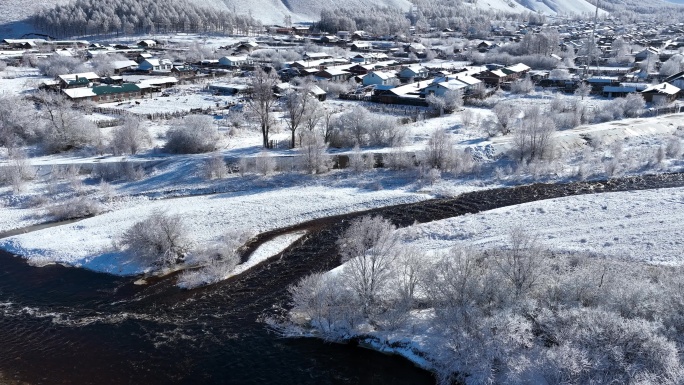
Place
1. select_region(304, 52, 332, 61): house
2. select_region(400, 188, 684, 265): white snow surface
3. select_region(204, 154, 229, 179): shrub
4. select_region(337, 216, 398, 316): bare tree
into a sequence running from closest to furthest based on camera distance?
select_region(337, 216, 398, 316): bare tree
select_region(400, 188, 684, 265): white snow surface
select_region(204, 154, 229, 179): shrub
select_region(304, 52, 332, 61): house

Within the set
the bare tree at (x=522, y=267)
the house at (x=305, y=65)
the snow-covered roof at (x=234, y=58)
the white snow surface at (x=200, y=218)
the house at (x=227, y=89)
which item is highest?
the snow-covered roof at (x=234, y=58)

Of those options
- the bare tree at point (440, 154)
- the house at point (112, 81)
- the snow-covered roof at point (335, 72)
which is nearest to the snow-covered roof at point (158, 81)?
the house at point (112, 81)

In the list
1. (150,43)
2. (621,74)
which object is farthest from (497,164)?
(150,43)

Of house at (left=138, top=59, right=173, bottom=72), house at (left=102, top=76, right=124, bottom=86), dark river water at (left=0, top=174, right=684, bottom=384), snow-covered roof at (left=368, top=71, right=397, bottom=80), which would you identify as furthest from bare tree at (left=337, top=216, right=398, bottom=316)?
house at (left=138, top=59, right=173, bottom=72)

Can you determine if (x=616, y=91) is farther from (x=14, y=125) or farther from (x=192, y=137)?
(x=14, y=125)

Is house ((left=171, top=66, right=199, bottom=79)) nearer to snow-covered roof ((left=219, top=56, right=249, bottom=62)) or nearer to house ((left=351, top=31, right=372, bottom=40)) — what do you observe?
snow-covered roof ((left=219, top=56, right=249, bottom=62))

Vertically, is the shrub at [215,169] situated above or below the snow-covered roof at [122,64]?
below

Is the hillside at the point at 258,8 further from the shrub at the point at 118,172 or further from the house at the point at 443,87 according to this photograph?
the shrub at the point at 118,172
